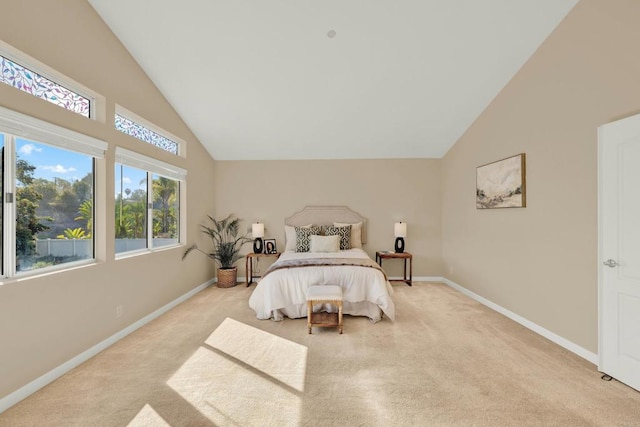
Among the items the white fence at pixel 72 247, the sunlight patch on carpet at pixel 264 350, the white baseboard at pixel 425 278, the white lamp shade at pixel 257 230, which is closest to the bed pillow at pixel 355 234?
the white baseboard at pixel 425 278

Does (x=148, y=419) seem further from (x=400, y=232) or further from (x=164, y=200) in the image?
(x=400, y=232)

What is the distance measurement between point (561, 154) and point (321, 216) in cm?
374

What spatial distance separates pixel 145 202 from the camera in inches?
151

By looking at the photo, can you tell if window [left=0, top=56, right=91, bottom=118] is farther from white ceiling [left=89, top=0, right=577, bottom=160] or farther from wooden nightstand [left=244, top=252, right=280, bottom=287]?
wooden nightstand [left=244, top=252, right=280, bottom=287]

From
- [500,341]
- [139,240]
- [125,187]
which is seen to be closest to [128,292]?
[139,240]

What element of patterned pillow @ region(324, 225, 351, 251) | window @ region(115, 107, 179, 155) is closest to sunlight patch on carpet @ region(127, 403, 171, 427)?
window @ region(115, 107, 179, 155)

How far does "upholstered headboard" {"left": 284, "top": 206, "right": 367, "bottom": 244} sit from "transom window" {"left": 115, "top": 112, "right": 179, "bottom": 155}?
2.41m

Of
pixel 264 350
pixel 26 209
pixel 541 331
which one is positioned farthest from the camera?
pixel 541 331

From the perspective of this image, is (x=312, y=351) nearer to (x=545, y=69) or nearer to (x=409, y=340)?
(x=409, y=340)

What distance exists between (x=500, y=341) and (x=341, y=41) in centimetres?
363

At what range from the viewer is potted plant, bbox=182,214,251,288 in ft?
17.2

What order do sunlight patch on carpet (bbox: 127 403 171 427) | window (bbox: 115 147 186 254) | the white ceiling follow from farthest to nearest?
window (bbox: 115 147 186 254)
the white ceiling
sunlight patch on carpet (bbox: 127 403 171 427)

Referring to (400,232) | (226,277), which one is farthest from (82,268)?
(400,232)

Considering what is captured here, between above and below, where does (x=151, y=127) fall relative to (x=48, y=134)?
above
